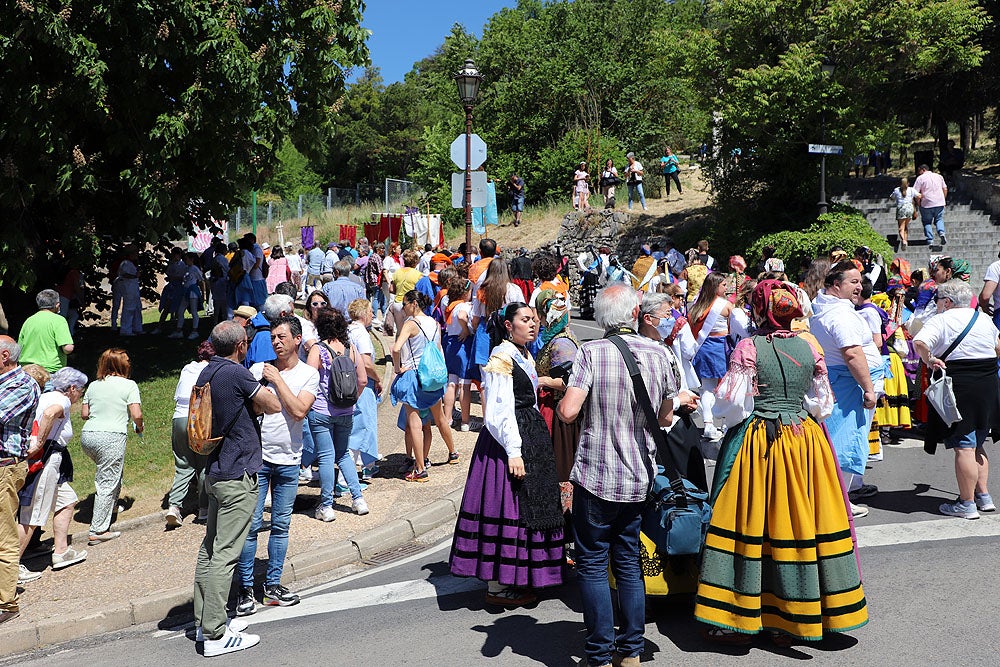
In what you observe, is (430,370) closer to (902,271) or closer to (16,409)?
(16,409)

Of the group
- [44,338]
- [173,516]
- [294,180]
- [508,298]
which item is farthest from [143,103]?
[294,180]

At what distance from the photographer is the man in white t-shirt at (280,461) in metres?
5.82

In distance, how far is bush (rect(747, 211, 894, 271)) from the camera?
20.7 m

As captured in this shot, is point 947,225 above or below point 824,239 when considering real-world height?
above

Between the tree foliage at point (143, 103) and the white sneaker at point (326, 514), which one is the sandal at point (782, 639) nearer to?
the white sneaker at point (326, 514)

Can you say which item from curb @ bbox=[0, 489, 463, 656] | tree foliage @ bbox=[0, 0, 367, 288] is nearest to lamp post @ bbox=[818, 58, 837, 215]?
tree foliage @ bbox=[0, 0, 367, 288]

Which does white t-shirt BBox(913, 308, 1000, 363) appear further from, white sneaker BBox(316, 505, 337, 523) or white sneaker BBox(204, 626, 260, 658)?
white sneaker BBox(204, 626, 260, 658)

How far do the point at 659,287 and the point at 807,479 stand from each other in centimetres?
665

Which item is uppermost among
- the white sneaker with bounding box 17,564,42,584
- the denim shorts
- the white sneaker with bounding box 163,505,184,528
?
the denim shorts

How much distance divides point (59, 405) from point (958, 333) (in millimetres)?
6773

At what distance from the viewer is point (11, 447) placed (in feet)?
19.4

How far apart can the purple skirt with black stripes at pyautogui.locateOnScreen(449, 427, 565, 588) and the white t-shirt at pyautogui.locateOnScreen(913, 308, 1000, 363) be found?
11.7ft

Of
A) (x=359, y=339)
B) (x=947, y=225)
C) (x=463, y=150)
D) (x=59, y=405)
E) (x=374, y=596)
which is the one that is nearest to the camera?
(x=374, y=596)

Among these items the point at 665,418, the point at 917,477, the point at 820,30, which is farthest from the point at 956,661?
the point at 820,30
